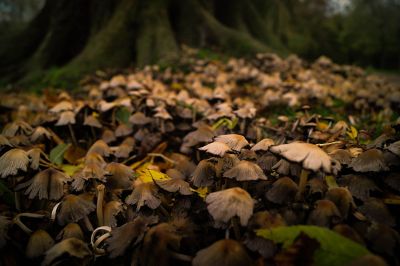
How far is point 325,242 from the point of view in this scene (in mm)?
1293

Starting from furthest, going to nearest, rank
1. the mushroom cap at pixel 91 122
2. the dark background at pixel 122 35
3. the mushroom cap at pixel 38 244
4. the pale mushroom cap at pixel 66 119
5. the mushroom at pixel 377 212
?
the dark background at pixel 122 35
the mushroom cap at pixel 91 122
the pale mushroom cap at pixel 66 119
the mushroom cap at pixel 38 244
the mushroom at pixel 377 212

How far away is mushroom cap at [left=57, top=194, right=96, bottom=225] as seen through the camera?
1.72m

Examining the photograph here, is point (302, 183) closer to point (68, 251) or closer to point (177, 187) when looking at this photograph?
point (177, 187)

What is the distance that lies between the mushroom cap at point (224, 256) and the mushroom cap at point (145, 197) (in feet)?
1.48

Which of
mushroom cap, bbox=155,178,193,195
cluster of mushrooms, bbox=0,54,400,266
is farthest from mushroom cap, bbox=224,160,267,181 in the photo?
mushroom cap, bbox=155,178,193,195

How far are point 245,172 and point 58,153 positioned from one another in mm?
1702

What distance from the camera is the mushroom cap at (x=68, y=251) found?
143 centimetres

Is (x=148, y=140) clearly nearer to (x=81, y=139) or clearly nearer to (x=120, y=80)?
(x=81, y=139)

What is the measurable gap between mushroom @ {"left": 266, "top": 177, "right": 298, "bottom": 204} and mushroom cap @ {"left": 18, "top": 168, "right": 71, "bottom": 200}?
3.61 feet

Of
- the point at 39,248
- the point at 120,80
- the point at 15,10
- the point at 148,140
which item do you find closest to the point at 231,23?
the point at 120,80

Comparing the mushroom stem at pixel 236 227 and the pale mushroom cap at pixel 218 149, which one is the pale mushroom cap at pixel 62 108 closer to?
the pale mushroom cap at pixel 218 149

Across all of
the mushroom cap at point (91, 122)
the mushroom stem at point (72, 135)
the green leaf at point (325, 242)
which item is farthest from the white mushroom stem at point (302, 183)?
the mushroom stem at point (72, 135)

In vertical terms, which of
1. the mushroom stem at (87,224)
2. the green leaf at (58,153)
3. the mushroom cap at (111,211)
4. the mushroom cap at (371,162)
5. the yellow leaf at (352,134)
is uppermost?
the mushroom cap at (371,162)

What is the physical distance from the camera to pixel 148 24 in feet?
22.2
